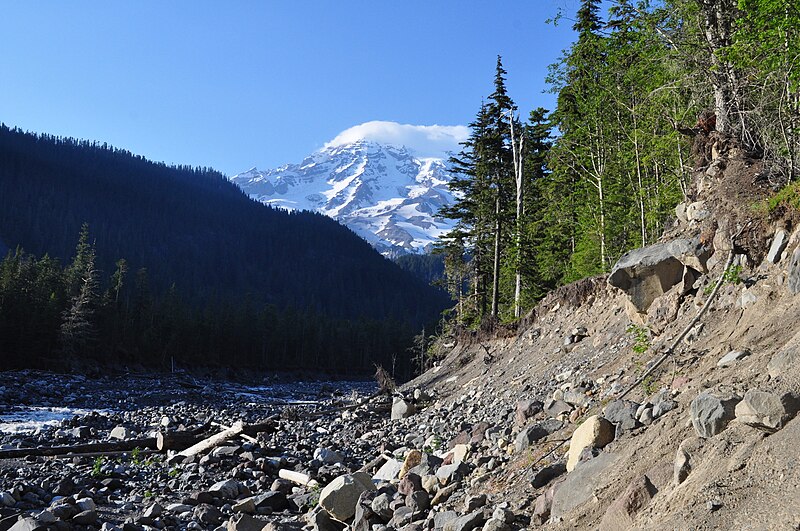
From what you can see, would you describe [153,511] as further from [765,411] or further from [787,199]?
[787,199]

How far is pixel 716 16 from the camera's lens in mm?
10711

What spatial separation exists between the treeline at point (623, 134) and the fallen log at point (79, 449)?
13.8 meters

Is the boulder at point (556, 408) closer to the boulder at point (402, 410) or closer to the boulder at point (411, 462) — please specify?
the boulder at point (411, 462)

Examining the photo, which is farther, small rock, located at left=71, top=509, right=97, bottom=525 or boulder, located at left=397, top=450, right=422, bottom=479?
boulder, located at left=397, top=450, right=422, bottom=479

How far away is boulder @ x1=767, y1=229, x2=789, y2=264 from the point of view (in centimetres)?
774

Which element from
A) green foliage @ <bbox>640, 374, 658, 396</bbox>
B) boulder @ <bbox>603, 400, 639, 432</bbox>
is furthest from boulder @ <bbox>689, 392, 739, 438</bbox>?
green foliage @ <bbox>640, 374, 658, 396</bbox>

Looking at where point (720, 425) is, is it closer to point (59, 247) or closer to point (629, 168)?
point (629, 168)

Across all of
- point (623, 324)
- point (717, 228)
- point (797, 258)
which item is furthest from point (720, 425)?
point (623, 324)

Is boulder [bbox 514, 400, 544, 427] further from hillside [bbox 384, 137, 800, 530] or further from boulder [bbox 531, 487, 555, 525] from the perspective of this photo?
boulder [bbox 531, 487, 555, 525]

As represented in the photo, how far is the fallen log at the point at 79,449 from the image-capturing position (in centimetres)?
1446

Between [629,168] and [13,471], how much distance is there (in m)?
18.7

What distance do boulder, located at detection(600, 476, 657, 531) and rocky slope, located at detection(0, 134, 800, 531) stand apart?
0.4 inches

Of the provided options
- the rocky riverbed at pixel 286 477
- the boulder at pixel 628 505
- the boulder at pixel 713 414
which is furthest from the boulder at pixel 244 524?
the boulder at pixel 713 414

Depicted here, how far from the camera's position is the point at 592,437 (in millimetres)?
6125
